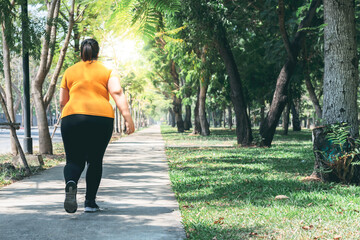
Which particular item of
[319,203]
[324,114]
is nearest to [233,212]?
[319,203]

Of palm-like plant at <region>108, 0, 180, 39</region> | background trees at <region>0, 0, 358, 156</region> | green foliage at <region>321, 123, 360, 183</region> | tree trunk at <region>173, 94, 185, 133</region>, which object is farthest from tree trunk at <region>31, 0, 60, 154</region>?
tree trunk at <region>173, 94, 185, 133</region>

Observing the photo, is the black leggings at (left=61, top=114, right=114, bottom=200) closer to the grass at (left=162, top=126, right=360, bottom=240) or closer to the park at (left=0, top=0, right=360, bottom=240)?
the park at (left=0, top=0, right=360, bottom=240)

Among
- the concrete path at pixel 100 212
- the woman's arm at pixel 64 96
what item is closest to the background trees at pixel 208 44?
the woman's arm at pixel 64 96

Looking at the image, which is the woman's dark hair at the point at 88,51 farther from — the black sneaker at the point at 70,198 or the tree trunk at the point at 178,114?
the tree trunk at the point at 178,114

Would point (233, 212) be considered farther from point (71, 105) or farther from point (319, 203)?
point (71, 105)

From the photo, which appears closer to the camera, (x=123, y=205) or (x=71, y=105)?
(x=71, y=105)

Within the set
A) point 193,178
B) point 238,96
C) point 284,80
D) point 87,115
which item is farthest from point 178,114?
point 87,115

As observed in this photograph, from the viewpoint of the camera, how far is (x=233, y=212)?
4.74 metres

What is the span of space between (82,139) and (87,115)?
275 mm

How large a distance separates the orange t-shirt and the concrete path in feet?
3.92

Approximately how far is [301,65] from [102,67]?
17.7 m

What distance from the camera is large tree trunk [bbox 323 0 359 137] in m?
6.69

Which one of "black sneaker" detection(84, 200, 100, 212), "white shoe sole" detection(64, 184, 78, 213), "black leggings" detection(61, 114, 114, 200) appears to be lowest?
"black sneaker" detection(84, 200, 100, 212)

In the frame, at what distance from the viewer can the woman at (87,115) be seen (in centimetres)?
421
